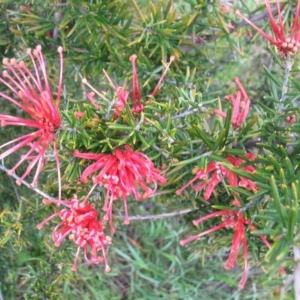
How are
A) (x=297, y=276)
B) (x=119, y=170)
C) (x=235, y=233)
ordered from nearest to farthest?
(x=297, y=276), (x=119, y=170), (x=235, y=233)

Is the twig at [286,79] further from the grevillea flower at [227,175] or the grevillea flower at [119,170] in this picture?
the grevillea flower at [119,170]

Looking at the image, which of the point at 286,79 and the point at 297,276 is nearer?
the point at 297,276

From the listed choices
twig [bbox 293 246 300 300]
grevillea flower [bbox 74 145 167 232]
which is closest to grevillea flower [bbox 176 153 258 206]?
grevillea flower [bbox 74 145 167 232]

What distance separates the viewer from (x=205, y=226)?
4.50ft

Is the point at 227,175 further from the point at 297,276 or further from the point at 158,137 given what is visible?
the point at 297,276

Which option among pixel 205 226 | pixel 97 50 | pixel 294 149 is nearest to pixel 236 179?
pixel 294 149

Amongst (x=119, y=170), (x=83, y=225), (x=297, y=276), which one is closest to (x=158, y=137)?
(x=119, y=170)

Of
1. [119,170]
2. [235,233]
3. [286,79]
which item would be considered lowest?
[235,233]

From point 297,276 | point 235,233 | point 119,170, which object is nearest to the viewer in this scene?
point 297,276

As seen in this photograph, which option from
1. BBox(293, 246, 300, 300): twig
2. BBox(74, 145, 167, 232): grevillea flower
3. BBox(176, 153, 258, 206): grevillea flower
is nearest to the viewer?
BBox(293, 246, 300, 300): twig

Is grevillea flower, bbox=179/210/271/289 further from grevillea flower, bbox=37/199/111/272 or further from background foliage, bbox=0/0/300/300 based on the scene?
grevillea flower, bbox=37/199/111/272

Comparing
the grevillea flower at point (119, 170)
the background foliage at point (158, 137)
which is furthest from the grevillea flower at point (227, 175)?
the grevillea flower at point (119, 170)

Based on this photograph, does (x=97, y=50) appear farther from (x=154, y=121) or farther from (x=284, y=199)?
(x=284, y=199)

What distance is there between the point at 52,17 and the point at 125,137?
0.55m
